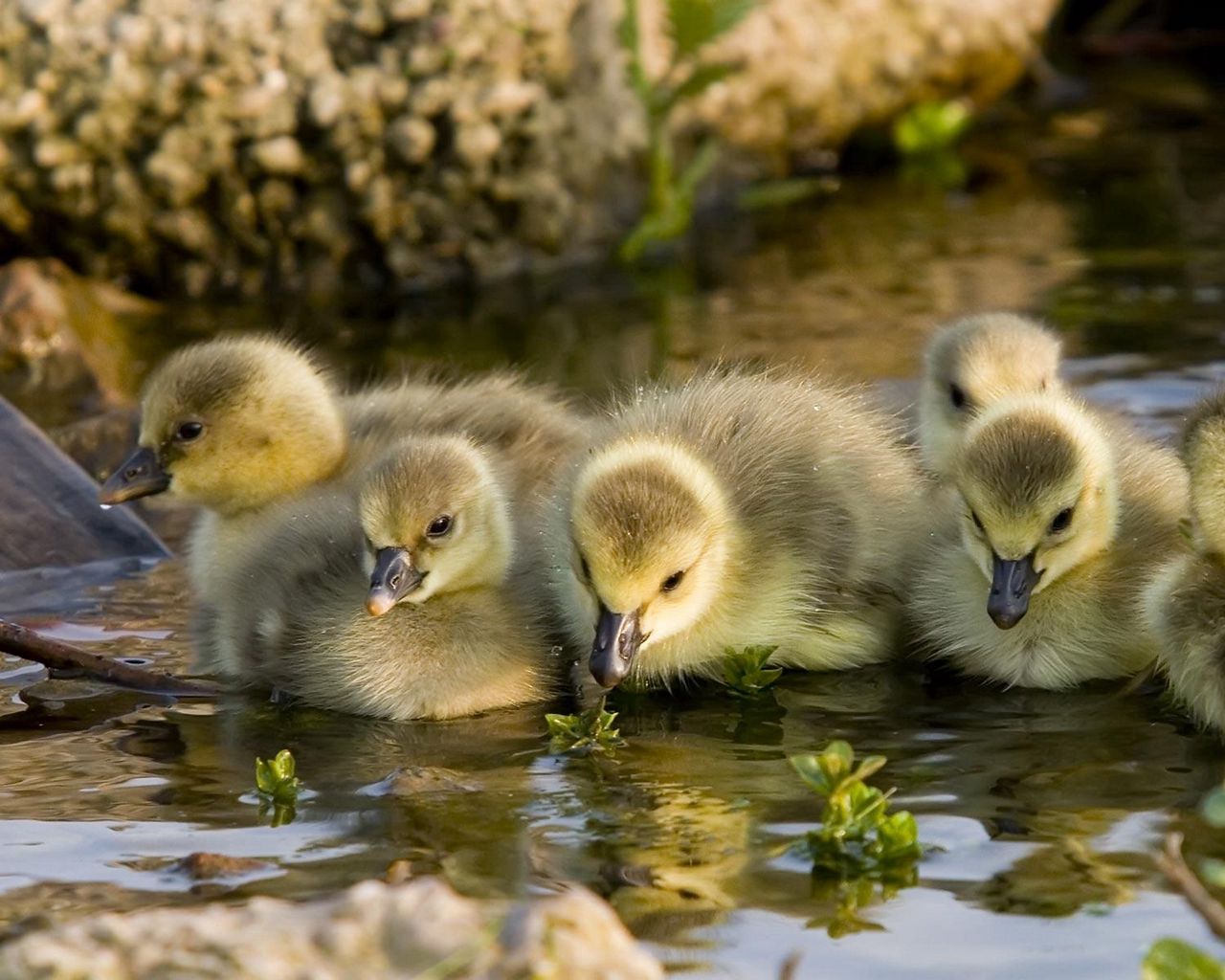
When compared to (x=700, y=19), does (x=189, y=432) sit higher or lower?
lower

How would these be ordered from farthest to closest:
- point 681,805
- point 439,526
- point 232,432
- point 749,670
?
point 232,432 < point 749,670 < point 439,526 < point 681,805

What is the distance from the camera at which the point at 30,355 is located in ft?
25.5

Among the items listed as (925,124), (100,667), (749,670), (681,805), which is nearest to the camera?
(681,805)

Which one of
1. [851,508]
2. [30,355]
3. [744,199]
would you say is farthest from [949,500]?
[744,199]

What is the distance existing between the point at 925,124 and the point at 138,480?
19.9ft

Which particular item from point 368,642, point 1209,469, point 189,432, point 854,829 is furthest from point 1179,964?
point 189,432

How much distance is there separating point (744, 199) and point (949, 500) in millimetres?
5125

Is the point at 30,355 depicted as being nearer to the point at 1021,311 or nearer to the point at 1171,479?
the point at 1021,311

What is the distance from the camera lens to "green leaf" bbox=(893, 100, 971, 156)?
10.8 meters

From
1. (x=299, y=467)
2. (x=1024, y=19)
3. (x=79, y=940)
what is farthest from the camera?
(x=1024, y=19)

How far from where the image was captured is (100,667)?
5.04 meters

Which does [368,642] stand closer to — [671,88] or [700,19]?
[700,19]

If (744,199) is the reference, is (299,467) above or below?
below

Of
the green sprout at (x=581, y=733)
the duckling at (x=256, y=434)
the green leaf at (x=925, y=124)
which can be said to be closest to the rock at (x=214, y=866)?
the green sprout at (x=581, y=733)
